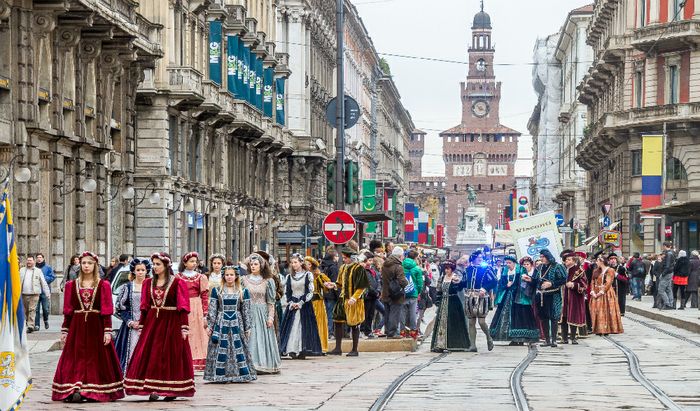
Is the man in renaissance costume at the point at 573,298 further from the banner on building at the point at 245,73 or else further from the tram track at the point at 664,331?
the banner on building at the point at 245,73

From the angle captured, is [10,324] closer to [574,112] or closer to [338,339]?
[338,339]

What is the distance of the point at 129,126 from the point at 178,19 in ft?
22.1

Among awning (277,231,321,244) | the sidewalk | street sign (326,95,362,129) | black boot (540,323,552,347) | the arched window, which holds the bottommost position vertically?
the sidewalk

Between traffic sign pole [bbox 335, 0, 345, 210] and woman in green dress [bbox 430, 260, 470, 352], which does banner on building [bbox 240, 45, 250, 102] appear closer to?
traffic sign pole [bbox 335, 0, 345, 210]

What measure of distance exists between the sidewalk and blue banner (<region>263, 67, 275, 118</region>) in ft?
55.5

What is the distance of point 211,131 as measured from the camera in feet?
170

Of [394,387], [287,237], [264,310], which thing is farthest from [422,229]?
[394,387]

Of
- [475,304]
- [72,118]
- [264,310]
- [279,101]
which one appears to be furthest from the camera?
[279,101]

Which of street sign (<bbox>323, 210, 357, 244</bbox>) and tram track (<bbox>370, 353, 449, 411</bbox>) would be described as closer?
tram track (<bbox>370, 353, 449, 411</bbox>)

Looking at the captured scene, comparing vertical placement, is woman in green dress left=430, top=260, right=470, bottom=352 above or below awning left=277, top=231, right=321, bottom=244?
above

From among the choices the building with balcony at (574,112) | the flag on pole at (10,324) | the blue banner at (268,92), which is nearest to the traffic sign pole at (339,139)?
Result: the flag on pole at (10,324)

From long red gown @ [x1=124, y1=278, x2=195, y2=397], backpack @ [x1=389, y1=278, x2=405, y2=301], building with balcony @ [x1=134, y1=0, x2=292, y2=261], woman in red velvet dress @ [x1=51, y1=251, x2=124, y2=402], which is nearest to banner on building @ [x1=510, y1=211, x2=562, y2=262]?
building with balcony @ [x1=134, y1=0, x2=292, y2=261]

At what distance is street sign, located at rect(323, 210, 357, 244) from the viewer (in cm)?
3042

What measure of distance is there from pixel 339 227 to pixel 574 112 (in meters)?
70.7
